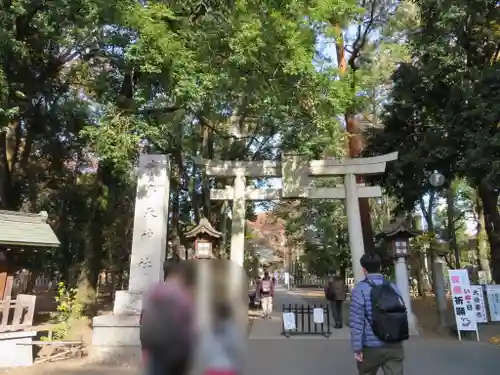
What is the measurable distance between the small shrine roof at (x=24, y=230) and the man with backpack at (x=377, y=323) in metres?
8.03

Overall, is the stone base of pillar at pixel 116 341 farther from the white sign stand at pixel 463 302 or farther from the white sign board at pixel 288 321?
the white sign stand at pixel 463 302

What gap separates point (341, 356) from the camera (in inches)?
377

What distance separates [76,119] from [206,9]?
7.00m

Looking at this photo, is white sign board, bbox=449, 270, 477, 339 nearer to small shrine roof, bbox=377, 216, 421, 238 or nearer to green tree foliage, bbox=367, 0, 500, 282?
small shrine roof, bbox=377, 216, 421, 238

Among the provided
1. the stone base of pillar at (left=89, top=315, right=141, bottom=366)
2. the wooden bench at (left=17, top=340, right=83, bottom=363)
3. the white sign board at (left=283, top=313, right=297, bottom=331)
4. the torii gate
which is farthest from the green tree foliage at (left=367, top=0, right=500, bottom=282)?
the wooden bench at (left=17, top=340, right=83, bottom=363)

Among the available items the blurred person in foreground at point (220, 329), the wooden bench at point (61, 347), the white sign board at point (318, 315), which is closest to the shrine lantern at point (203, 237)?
the white sign board at point (318, 315)

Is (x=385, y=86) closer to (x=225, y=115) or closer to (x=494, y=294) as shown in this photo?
(x=225, y=115)

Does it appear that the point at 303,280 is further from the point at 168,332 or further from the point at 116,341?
the point at 168,332

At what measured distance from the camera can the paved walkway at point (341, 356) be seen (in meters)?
8.10

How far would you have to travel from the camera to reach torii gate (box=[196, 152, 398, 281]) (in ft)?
47.5

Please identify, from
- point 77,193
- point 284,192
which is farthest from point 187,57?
point 77,193

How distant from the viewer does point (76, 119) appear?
52.5 feet

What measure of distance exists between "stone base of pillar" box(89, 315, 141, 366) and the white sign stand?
8102mm

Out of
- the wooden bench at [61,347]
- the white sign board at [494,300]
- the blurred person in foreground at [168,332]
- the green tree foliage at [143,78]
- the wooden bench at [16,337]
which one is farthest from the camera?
the white sign board at [494,300]
